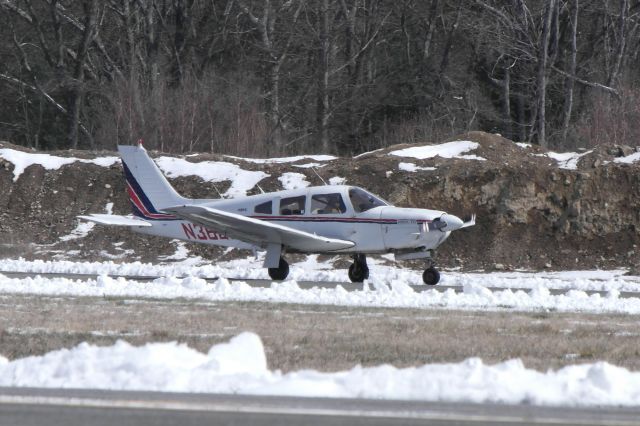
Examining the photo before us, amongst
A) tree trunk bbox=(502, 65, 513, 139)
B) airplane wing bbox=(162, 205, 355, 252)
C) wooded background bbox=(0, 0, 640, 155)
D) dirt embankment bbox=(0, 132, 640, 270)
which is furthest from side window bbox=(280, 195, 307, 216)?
tree trunk bbox=(502, 65, 513, 139)

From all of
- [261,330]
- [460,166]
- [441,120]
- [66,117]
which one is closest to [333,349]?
[261,330]

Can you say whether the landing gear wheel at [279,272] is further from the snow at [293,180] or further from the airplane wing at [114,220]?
the snow at [293,180]

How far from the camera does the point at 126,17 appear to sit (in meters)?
46.9

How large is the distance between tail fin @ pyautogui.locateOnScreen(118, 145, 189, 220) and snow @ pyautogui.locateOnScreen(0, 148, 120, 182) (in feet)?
31.7

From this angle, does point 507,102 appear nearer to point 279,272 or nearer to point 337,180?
point 337,180

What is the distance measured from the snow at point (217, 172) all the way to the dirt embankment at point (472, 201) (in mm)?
287

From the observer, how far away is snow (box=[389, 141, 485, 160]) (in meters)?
32.6

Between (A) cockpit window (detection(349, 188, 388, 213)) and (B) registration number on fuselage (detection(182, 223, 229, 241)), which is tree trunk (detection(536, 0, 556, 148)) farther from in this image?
(B) registration number on fuselage (detection(182, 223, 229, 241))

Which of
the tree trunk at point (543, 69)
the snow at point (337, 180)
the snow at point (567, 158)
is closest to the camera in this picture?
the snow at point (337, 180)

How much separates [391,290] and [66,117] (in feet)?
115

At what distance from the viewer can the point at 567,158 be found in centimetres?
3244

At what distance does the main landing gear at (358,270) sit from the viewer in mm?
22406

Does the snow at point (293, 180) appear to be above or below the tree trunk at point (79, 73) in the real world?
below

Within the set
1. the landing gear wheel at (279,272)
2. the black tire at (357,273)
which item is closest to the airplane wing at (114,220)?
the landing gear wheel at (279,272)
